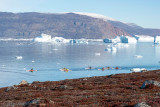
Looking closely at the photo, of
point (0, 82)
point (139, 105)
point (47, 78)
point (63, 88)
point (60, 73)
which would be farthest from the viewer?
point (60, 73)

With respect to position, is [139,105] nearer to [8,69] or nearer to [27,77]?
[27,77]

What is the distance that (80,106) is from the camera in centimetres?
1458

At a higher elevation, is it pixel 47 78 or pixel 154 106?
pixel 154 106

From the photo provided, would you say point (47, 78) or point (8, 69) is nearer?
point (47, 78)

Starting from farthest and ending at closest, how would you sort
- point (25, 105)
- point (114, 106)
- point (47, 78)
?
1. point (47, 78)
2. point (25, 105)
3. point (114, 106)

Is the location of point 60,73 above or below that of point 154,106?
below

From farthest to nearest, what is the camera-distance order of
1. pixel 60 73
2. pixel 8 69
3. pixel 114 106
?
pixel 8 69, pixel 60 73, pixel 114 106

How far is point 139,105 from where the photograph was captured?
12.4 m

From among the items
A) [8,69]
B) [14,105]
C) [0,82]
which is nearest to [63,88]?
[14,105]

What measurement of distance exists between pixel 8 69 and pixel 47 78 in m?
18.0

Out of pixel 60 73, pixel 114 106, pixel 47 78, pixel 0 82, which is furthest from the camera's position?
pixel 60 73

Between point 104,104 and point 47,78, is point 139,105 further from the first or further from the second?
point 47,78

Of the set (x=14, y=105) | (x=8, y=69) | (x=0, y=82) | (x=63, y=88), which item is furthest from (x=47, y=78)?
(x=14, y=105)

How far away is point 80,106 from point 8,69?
57.2 meters
